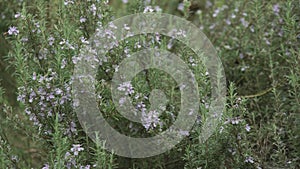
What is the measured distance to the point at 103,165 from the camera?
1868 mm

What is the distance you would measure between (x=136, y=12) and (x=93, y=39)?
52 cm

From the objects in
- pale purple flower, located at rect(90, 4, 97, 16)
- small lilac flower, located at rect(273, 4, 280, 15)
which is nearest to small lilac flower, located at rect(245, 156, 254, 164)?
pale purple flower, located at rect(90, 4, 97, 16)

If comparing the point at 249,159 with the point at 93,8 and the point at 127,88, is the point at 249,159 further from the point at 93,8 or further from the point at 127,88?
the point at 93,8

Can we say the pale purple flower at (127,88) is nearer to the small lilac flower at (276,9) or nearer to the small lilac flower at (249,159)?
the small lilac flower at (249,159)

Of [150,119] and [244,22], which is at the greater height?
[244,22]

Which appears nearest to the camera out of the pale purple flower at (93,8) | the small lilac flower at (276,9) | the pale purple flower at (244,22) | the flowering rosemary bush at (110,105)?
the flowering rosemary bush at (110,105)

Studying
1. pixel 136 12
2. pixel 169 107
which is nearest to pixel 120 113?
pixel 169 107

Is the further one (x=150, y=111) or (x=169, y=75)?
(x=169, y=75)

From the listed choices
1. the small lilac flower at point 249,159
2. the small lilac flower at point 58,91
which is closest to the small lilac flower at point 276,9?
the small lilac flower at point 249,159

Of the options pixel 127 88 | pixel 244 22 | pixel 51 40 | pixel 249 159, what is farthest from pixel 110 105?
pixel 244 22

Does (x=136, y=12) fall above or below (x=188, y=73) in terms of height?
above

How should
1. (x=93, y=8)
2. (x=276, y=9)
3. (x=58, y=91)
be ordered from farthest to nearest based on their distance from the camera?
(x=276, y=9), (x=93, y=8), (x=58, y=91)

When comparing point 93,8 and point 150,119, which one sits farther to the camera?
point 93,8

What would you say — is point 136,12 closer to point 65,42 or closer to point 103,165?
point 65,42
